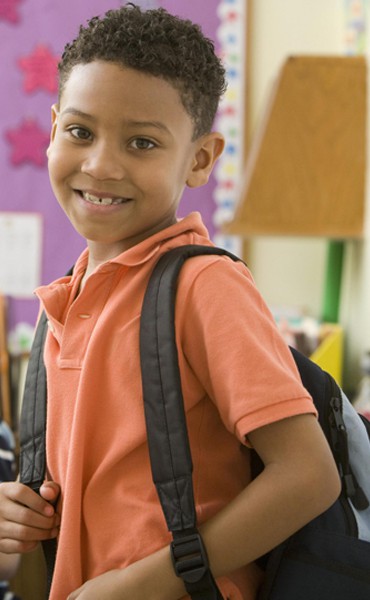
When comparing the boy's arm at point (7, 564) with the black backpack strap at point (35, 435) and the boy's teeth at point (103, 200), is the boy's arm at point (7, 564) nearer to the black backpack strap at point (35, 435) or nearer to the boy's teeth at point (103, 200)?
the black backpack strap at point (35, 435)

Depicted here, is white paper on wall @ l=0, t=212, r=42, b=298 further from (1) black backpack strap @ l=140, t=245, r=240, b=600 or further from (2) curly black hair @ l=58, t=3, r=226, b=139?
(1) black backpack strap @ l=140, t=245, r=240, b=600

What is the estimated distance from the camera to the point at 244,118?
97.6 inches

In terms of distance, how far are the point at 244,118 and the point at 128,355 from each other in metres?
1.84

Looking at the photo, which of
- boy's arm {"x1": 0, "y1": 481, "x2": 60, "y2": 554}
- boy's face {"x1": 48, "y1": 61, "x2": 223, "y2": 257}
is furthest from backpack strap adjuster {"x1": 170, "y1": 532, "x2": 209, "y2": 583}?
boy's face {"x1": 48, "y1": 61, "x2": 223, "y2": 257}

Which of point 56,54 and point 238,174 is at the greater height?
point 56,54

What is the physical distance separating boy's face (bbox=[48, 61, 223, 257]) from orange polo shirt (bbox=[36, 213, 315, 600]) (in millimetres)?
41

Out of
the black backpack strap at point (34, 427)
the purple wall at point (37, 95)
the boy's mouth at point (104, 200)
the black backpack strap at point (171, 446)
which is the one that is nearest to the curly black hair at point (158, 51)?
the boy's mouth at point (104, 200)

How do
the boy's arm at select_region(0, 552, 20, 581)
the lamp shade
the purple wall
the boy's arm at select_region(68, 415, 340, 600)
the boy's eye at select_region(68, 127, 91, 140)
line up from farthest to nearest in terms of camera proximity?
the purple wall, the lamp shade, the boy's arm at select_region(0, 552, 20, 581), the boy's eye at select_region(68, 127, 91, 140), the boy's arm at select_region(68, 415, 340, 600)

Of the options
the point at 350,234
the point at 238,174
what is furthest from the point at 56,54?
the point at 350,234

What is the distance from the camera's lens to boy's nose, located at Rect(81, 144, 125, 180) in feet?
2.57

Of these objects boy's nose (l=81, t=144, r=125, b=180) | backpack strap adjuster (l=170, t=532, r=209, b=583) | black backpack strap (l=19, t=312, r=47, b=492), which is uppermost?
boy's nose (l=81, t=144, r=125, b=180)

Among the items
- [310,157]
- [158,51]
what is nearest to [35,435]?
[158,51]

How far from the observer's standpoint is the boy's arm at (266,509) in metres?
0.71

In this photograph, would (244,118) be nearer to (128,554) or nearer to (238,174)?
(238,174)
